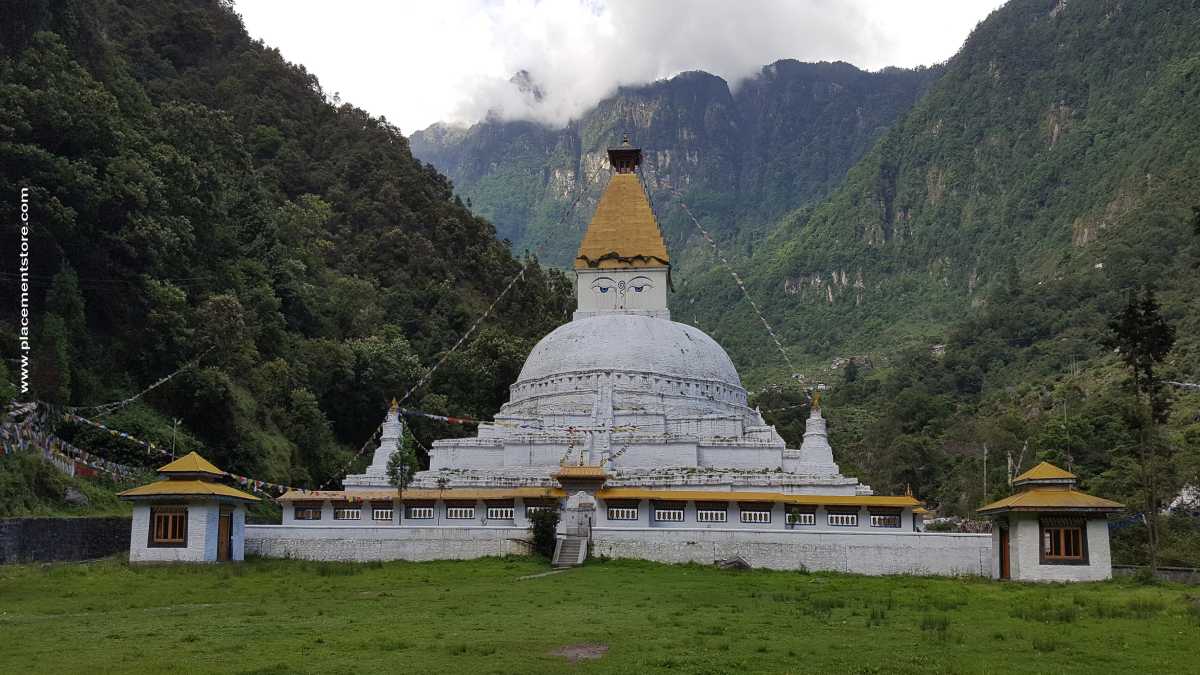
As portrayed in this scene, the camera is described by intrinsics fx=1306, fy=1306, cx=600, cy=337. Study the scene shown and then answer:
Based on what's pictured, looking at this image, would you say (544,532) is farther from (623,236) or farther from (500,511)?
(623,236)

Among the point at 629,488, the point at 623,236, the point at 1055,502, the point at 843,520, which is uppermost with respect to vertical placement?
the point at 623,236

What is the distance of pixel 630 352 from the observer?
4475 cm

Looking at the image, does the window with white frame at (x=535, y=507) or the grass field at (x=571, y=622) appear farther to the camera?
the window with white frame at (x=535, y=507)

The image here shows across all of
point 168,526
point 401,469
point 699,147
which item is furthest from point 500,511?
point 699,147

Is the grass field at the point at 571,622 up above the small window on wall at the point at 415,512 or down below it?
below

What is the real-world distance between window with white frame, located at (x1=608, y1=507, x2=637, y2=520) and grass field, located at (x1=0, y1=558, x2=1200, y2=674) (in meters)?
3.38

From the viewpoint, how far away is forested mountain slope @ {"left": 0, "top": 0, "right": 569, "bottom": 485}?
39250mm

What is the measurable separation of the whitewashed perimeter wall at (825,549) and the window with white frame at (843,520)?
2512 millimetres

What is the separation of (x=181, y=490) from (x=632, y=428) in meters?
15.6

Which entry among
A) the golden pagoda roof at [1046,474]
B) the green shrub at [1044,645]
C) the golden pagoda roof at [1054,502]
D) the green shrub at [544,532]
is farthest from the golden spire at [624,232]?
the green shrub at [1044,645]

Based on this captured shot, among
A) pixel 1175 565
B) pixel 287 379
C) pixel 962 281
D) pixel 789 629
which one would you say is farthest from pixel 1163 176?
pixel 789 629

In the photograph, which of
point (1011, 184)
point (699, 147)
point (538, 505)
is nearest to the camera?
point (538, 505)

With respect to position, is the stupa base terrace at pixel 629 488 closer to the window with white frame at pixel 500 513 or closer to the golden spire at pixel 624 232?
the window with white frame at pixel 500 513

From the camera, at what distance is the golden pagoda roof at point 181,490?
1171 inches
